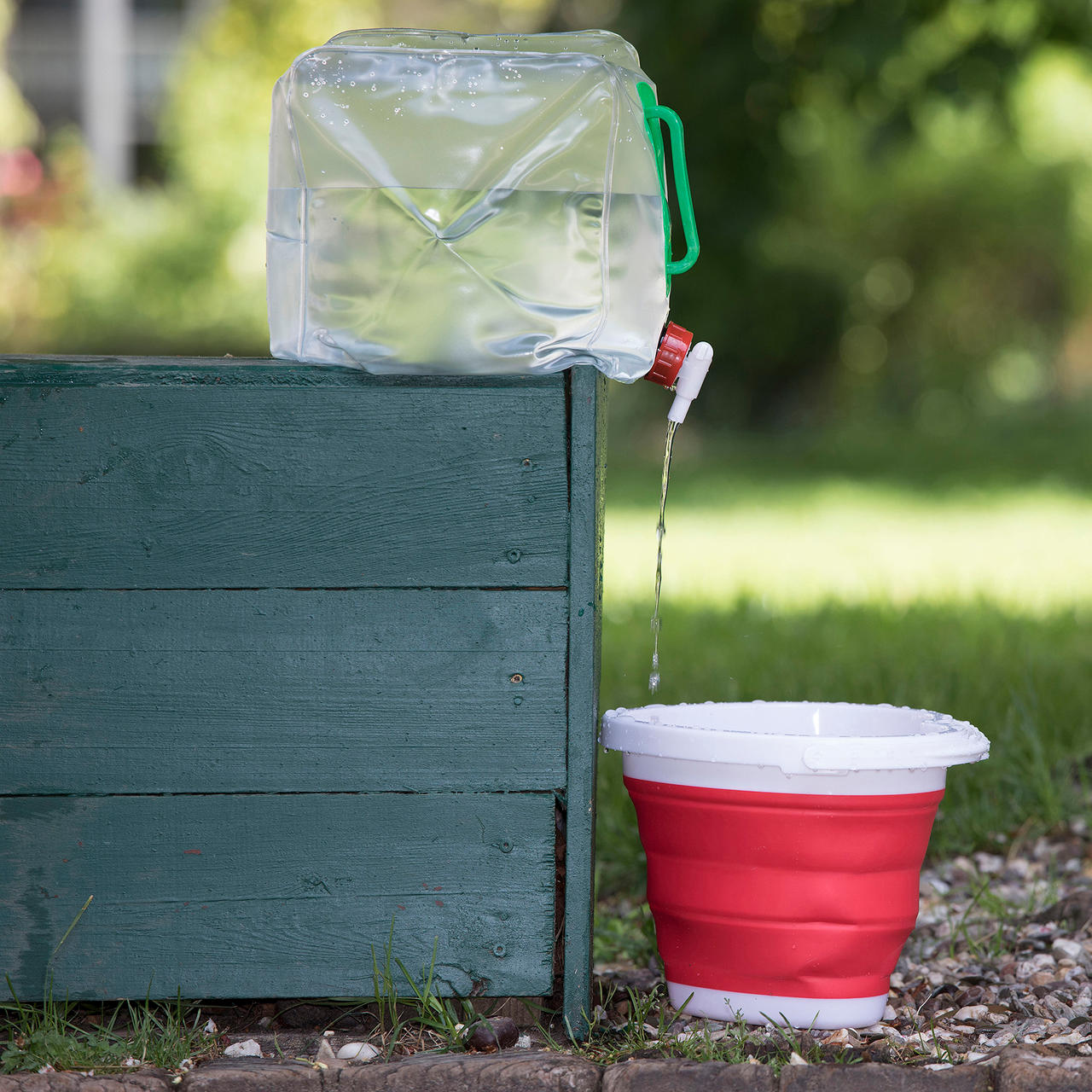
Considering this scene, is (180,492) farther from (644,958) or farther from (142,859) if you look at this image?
(644,958)

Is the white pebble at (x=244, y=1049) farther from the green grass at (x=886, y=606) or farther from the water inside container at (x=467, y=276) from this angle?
the water inside container at (x=467, y=276)

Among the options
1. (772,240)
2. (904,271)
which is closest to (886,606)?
(772,240)

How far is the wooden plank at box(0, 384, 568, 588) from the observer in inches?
71.2

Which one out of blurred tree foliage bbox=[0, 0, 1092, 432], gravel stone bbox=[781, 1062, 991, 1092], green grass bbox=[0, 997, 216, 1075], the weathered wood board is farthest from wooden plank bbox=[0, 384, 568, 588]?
blurred tree foliage bbox=[0, 0, 1092, 432]

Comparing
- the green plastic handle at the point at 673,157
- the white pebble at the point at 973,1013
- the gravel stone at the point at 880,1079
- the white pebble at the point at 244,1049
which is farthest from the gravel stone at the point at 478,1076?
the green plastic handle at the point at 673,157

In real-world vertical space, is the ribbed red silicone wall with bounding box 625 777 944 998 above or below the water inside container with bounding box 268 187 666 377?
below

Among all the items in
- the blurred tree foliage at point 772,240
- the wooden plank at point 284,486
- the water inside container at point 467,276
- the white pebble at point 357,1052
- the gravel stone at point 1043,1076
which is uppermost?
the blurred tree foliage at point 772,240

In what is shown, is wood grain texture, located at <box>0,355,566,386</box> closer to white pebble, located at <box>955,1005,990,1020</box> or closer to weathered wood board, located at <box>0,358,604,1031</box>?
weathered wood board, located at <box>0,358,604,1031</box>

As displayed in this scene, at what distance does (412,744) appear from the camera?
6.06 feet

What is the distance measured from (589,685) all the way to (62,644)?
72 cm

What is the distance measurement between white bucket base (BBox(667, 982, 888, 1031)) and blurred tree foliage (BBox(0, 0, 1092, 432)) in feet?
18.0

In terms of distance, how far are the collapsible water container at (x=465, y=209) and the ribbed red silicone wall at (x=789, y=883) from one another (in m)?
0.65

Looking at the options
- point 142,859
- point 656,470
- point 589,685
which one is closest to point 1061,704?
point 589,685

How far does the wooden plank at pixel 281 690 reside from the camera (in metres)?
1.82
